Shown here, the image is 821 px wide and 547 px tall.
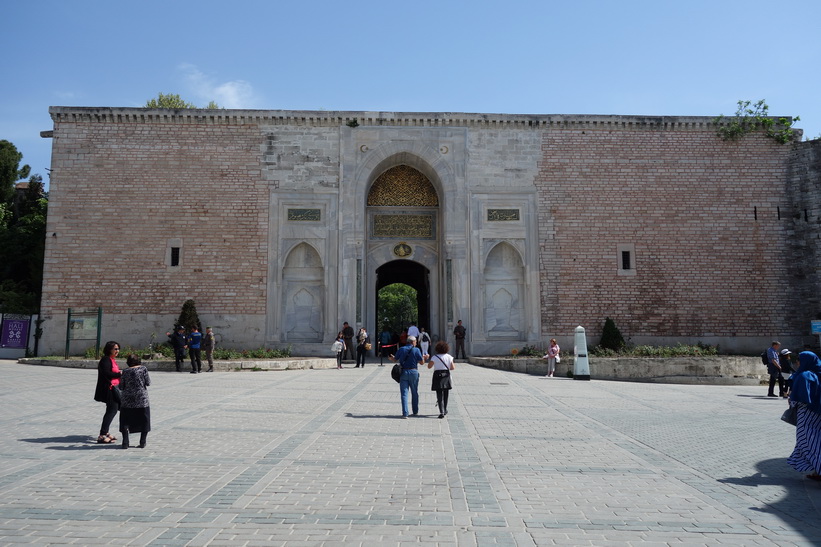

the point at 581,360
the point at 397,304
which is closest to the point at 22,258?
the point at 581,360

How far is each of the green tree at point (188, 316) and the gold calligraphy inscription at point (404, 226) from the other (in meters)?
6.02

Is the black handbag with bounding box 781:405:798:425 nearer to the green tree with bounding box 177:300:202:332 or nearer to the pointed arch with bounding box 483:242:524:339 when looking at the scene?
the pointed arch with bounding box 483:242:524:339

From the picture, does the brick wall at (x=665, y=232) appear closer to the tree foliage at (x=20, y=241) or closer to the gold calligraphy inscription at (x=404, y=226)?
the gold calligraphy inscription at (x=404, y=226)

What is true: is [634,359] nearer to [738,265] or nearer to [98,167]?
[738,265]

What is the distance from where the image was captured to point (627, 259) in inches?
703

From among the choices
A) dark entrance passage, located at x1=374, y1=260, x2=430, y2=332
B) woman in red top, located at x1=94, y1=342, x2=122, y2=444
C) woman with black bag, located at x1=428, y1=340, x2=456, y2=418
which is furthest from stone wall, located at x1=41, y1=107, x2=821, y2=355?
woman in red top, located at x1=94, y1=342, x2=122, y2=444

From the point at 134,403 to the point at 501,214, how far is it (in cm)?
1396

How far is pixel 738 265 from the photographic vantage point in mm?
17875

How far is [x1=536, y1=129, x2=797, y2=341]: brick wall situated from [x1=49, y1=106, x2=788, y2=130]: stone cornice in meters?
0.35

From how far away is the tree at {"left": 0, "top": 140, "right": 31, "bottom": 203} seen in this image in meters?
31.1

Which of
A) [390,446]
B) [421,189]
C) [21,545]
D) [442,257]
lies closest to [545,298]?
[442,257]

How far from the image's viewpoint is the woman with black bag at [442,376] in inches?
278

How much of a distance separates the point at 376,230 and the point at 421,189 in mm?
2076

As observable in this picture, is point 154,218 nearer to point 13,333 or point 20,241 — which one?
point 13,333
